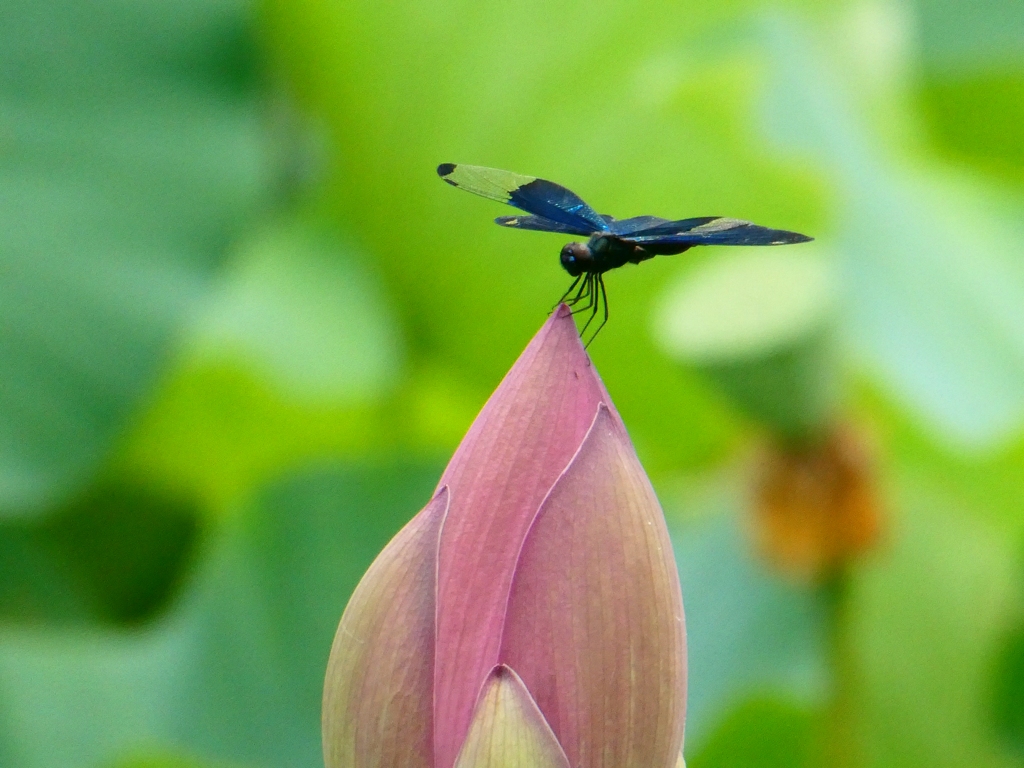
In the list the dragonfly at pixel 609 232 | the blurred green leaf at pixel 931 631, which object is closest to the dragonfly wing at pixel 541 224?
the dragonfly at pixel 609 232

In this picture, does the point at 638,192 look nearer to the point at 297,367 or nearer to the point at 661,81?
the point at 661,81

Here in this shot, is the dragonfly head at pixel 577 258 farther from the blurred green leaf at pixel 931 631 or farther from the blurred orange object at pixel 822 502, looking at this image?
the blurred green leaf at pixel 931 631

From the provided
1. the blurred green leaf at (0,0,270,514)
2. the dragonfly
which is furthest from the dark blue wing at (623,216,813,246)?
the blurred green leaf at (0,0,270,514)

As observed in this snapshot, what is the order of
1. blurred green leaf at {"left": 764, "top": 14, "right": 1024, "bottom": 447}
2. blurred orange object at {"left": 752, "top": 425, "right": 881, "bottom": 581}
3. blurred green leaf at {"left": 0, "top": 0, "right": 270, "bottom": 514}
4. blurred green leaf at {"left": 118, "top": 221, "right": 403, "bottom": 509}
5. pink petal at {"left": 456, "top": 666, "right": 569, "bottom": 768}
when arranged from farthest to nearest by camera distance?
blurred green leaf at {"left": 118, "top": 221, "right": 403, "bottom": 509} < blurred green leaf at {"left": 764, "top": 14, "right": 1024, "bottom": 447} < blurred green leaf at {"left": 0, "top": 0, "right": 270, "bottom": 514} < blurred orange object at {"left": 752, "top": 425, "right": 881, "bottom": 581} < pink petal at {"left": 456, "top": 666, "right": 569, "bottom": 768}

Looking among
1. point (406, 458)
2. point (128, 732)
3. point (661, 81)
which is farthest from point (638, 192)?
point (128, 732)

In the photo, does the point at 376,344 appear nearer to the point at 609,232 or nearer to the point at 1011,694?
the point at 1011,694

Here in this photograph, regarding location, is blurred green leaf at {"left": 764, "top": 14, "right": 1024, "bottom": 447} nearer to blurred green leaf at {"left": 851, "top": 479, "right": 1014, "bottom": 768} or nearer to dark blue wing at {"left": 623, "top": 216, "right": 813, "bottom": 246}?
blurred green leaf at {"left": 851, "top": 479, "right": 1014, "bottom": 768}

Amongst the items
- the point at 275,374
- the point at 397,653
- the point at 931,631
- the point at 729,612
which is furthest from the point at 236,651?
the point at 397,653
